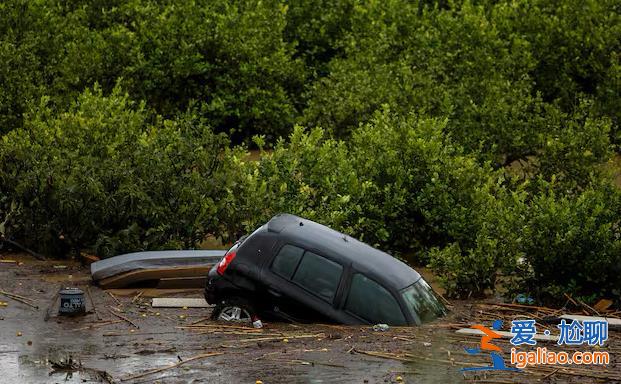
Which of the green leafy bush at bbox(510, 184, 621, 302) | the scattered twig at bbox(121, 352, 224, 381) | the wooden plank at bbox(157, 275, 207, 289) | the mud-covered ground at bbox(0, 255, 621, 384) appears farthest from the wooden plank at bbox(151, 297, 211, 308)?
the green leafy bush at bbox(510, 184, 621, 302)

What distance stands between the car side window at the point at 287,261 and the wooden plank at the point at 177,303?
7.29 feet

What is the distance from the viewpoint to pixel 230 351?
12.3m

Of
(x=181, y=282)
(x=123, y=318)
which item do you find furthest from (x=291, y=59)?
(x=123, y=318)

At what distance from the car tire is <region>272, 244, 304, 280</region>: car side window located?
1.79ft

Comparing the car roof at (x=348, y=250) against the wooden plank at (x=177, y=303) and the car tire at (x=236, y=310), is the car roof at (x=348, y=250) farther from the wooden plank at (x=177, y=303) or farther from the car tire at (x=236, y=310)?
the wooden plank at (x=177, y=303)

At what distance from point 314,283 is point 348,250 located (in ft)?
1.83

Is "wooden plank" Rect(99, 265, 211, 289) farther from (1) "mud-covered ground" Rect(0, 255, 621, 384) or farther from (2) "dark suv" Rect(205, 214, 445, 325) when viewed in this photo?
(2) "dark suv" Rect(205, 214, 445, 325)

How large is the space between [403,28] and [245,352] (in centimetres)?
2402

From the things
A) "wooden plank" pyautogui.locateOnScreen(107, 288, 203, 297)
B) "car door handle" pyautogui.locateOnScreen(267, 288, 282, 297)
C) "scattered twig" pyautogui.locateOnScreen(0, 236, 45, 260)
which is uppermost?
"car door handle" pyautogui.locateOnScreen(267, 288, 282, 297)

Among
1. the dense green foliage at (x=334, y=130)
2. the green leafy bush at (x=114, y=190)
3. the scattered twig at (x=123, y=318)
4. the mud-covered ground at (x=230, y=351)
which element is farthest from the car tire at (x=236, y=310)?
the green leafy bush at (x=114, y=190)

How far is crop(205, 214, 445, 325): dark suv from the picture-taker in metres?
13.4

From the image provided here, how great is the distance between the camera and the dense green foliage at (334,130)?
59.3 feet

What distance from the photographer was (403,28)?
35.1 meters

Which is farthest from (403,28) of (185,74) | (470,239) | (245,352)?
(245,352)
